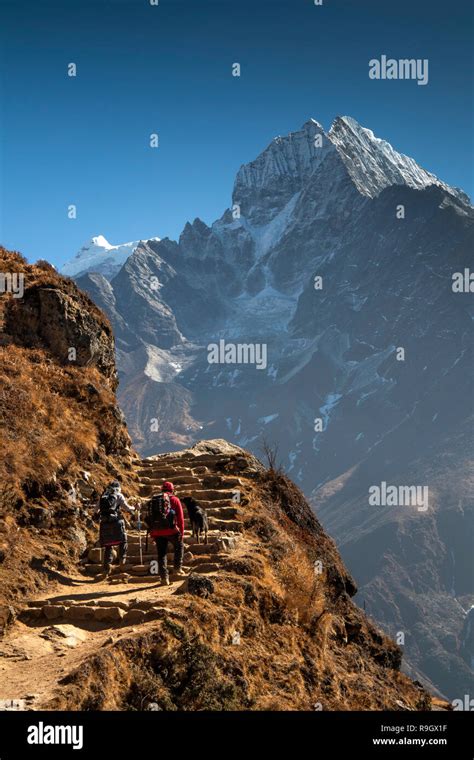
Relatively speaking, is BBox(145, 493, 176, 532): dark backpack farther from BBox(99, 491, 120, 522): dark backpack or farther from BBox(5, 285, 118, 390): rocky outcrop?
BBox(5, 285, 118, 390): rocky outcrop

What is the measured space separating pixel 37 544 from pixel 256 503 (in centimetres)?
689

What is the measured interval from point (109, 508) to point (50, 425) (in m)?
4.07

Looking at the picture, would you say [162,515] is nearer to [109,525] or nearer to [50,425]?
[109,525]

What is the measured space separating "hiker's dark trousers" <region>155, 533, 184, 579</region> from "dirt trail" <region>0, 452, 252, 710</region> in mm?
253

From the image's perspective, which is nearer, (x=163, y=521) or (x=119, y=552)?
(x=163, y=521)

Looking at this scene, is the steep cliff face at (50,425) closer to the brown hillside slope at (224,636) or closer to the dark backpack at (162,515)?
the brown hillside slope at (224,636)

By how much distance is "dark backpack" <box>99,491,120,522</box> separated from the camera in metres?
16.9

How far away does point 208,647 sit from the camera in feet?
40.3

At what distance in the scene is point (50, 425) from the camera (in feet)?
66.0

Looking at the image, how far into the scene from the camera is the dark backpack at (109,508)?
16938 millimetres

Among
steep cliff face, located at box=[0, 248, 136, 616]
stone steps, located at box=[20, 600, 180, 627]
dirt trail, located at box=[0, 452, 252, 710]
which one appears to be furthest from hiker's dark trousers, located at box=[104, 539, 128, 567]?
stone steps, located at box=[20, 600, 180, 627]

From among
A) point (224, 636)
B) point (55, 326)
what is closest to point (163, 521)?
point (224, 636)
